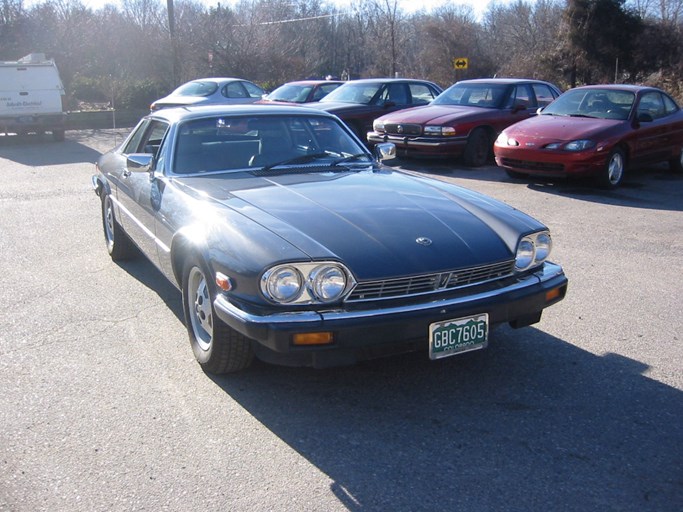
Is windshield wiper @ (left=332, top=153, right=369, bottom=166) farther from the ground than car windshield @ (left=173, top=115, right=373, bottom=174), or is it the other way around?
car windshield @ (left=173, top=115, right=373, bottom=174)

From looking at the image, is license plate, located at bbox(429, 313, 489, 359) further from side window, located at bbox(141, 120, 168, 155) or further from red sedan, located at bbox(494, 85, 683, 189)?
red sedan, located at bbox(494, 85, 683, 189)

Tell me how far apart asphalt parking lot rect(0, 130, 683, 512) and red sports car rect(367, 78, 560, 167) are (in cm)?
661

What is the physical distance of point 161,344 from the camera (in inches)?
183

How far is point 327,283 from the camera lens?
3512mm

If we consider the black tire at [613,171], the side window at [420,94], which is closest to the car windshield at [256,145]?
the black tire at [613,171]

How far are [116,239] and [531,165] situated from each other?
621cm

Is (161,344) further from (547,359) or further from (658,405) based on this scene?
(658,405)

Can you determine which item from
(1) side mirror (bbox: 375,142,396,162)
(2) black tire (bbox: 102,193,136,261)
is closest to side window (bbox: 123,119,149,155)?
(2) black tire (bbox: 102,193,136,261)

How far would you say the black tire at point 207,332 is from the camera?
3.86 m

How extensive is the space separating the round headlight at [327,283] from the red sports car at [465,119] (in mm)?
9007

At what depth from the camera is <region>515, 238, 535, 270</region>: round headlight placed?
403 cm

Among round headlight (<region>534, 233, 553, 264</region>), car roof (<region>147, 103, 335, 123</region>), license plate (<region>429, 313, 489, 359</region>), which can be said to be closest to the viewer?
license plate (<region>429, 313, 489, 359</region>)

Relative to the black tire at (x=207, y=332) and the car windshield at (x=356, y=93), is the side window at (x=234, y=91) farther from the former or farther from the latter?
the black tire at (x=207, y=332)

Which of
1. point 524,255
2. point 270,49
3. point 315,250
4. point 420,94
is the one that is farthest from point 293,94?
point 270,49
